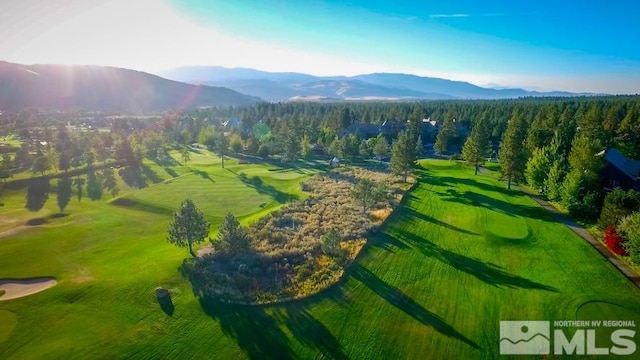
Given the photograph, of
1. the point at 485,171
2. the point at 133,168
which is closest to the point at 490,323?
the point at 485,171

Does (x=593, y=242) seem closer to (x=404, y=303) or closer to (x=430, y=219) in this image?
(x=430, y=219)

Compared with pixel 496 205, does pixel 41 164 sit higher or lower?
lower

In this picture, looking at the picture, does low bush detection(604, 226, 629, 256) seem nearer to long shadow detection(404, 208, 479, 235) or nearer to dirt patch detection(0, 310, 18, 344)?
long shadow detection(404, 208, 479, 235)

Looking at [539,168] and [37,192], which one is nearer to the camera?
[539,168]

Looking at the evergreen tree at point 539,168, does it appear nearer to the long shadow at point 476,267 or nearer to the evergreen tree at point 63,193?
the long shadow at point 476,267
